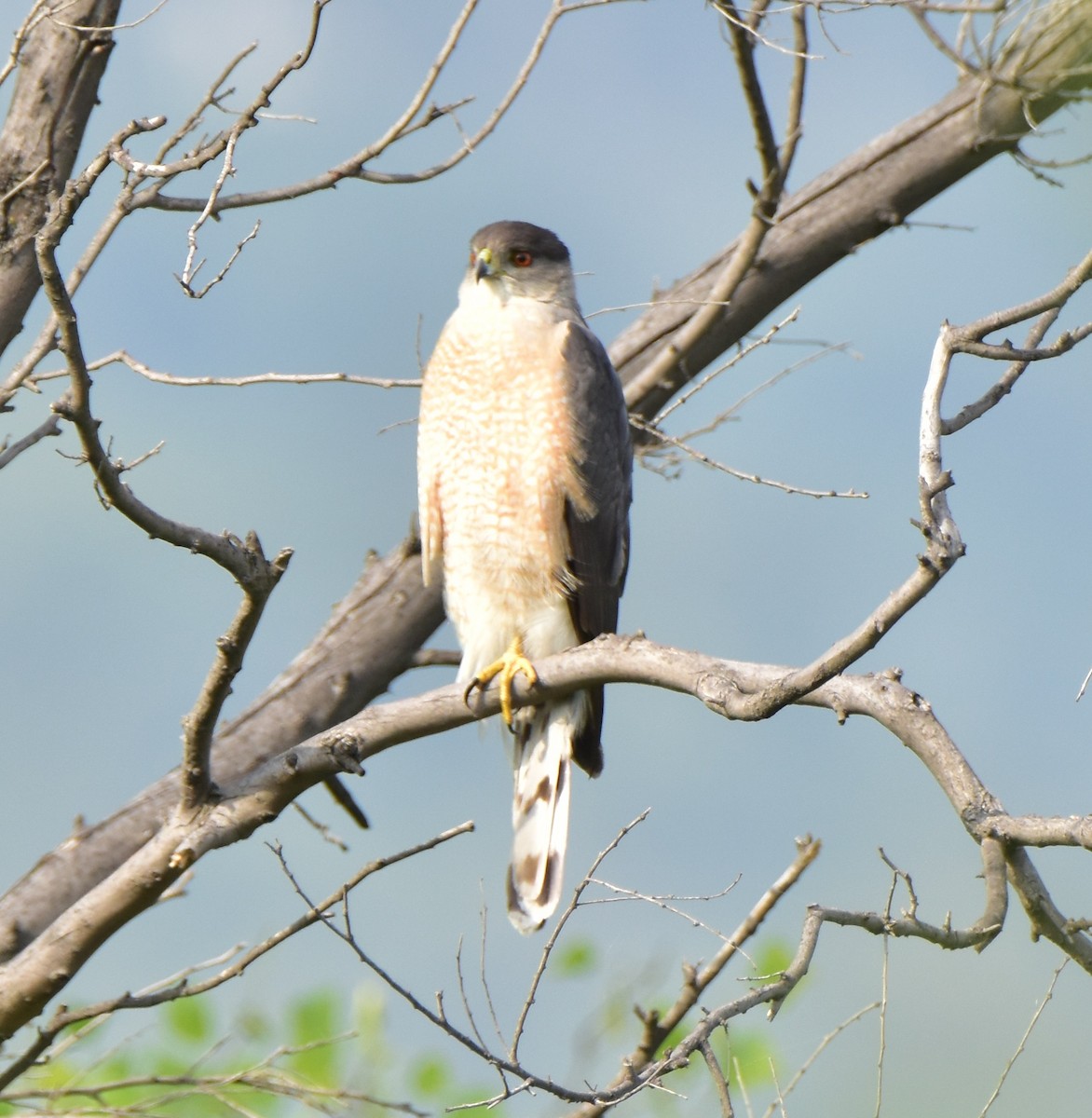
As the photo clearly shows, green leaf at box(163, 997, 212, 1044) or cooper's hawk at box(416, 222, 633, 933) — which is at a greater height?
cooper's hawk at box(416, 222, 633, 933)

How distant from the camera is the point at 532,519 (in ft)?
12.4

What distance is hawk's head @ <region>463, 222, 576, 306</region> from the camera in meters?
4.19

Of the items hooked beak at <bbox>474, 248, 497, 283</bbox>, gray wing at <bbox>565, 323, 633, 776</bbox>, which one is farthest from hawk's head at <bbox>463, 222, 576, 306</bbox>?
gray wing at <bbox>565, 323, 633, 776</bbox>

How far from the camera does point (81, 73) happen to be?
368 centimetres

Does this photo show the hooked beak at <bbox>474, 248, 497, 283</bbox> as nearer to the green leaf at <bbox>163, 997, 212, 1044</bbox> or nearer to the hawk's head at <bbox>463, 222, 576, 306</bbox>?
the hawk's head at <bbox>463, 222, 576, 306</bbox>

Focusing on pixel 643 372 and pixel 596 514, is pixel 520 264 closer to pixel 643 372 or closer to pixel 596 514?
pixel 643 372

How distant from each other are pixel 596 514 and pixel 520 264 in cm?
89

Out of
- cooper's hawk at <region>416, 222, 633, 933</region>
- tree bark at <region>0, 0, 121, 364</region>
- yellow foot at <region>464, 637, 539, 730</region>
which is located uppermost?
tree bark at <region>0, 0, 121, 364</region>

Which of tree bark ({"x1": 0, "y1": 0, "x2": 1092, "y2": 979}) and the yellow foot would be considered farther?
tree bark ({"x1": 0, "y1": 0, "x2": 1092, "y2": 979})

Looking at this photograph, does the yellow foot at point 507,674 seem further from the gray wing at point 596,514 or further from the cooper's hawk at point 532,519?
the gray wing at point 596,514

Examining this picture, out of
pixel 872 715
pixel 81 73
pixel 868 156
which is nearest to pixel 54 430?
pixel 81 73

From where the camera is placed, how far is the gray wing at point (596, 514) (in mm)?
3795

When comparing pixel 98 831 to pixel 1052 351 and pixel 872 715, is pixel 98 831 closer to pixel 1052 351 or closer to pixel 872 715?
pixel 872 715

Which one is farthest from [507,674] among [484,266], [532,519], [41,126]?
[41,126]
